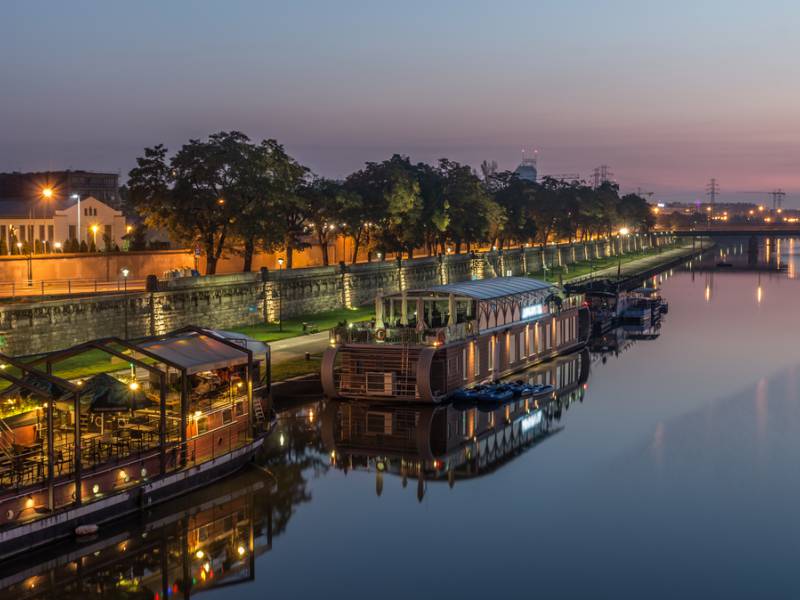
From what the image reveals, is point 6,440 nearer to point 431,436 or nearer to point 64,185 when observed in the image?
point 431,436

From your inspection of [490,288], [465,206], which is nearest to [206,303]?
[490,288]

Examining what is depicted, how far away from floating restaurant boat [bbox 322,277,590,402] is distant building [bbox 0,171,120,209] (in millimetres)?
76750

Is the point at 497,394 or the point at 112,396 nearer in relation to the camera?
the point at 112,396

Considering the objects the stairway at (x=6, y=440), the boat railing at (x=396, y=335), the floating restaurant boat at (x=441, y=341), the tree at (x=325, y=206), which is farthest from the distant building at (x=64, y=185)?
the stairway at (x=6, y=440)

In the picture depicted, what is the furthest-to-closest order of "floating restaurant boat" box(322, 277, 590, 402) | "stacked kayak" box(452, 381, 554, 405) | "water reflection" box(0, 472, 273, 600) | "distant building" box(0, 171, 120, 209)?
"distant building" box(0, 171, 120, 209) → "stacked kayak" box(452, 381, 554, 405) → "floating restaurant boat" box(322, 277, 590, 402) → "water reflection" box(0, 472, 273, 600)

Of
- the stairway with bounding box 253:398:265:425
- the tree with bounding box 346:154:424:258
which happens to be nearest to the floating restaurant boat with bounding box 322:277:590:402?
the stairway with bounding box 253:398:265:425

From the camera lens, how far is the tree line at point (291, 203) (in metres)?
99.1

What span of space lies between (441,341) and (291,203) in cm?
5494

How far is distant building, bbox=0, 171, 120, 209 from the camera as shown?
6014 inches

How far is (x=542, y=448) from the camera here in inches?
2152

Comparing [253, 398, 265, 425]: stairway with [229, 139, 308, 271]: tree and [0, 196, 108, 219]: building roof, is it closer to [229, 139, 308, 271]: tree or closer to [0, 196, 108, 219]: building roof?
[229, 139, 308, 271]: tree

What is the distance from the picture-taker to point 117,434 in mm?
43312

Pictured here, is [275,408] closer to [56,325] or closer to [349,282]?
[56,325]

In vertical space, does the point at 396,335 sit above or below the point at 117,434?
above
